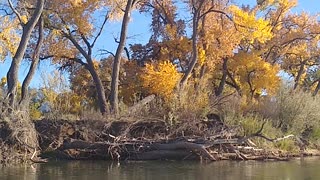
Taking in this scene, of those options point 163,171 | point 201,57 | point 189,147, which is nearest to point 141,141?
point 189,147

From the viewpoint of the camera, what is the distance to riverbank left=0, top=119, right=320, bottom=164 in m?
29.3

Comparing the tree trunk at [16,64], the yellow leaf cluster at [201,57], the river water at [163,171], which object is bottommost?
the river water at [163,171]

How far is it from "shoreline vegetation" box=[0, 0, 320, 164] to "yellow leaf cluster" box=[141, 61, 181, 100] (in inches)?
3.2

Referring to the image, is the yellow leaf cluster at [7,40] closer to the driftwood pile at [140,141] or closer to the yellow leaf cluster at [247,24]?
the driftwood pile at [140,141]

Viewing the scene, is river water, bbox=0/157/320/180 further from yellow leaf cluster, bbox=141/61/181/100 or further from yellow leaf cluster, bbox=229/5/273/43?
yellow leaf cluster, bbox=229/5/273/43

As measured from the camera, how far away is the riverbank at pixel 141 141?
96.3 feet

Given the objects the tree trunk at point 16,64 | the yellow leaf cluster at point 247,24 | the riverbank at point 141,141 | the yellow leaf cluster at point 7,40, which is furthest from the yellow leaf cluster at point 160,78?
the tree trunk at point 16,64

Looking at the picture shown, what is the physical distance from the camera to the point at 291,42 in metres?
51.6

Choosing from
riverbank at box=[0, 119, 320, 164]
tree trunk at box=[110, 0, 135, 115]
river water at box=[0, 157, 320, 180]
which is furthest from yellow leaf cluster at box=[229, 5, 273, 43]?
river water at box=[0, 157, 320, 180]

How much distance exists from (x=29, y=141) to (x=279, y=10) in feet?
105

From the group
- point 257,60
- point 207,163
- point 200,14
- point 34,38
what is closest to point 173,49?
point 200,14

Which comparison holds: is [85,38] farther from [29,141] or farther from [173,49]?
[29,141]

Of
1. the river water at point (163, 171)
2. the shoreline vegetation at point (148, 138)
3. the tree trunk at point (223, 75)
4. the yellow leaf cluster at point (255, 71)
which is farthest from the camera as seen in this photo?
the tree trunk at point (223, 75)

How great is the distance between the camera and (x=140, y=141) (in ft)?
96.4
